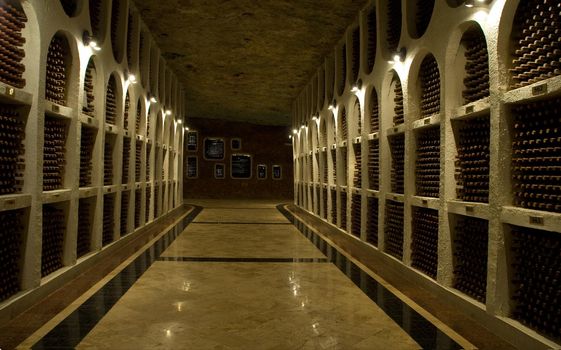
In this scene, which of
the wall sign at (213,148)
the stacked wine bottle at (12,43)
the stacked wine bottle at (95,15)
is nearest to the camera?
the stacked wine bottle at (12,43)

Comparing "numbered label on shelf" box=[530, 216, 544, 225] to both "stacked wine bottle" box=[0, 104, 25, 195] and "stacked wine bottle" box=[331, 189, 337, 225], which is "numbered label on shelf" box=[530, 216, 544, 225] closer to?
"stacked wine bottle" box=[0, 104, 25, 195]

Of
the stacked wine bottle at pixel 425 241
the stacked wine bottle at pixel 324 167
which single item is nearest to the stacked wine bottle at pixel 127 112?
the stacked wine bottle at pixel 324 167

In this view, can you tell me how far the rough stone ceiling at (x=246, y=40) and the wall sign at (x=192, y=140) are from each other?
6261 mm

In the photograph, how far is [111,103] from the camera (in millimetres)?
7309

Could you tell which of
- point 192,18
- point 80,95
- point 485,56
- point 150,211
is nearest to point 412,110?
point 485,56

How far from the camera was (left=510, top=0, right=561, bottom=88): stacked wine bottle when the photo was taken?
3.23m

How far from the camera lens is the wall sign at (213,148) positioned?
22766 mm

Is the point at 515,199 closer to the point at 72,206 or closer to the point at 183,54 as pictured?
the point at 72,206

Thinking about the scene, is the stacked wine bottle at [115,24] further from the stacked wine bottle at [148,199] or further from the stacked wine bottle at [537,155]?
the stacked wine bottle at [537,155]

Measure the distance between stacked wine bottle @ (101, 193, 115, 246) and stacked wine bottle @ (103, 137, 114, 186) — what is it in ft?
0.97

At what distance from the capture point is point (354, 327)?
363 centimetres

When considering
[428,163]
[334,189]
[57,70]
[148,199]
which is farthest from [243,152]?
[428,163]

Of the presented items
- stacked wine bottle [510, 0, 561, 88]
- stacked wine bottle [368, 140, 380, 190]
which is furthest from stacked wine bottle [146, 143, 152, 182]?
stacked wine bottle [510, 0, 561, 88]

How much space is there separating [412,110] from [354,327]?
326 centimetres
